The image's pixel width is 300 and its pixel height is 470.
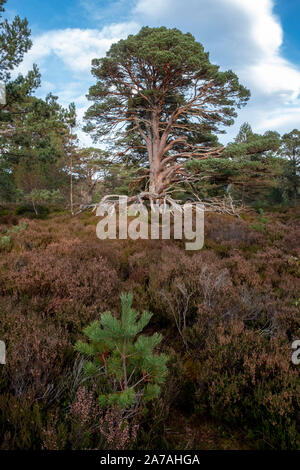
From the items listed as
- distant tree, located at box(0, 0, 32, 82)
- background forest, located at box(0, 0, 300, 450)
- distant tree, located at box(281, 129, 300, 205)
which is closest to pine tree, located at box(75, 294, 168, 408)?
background forest, located at box(0, 0, 300, 450)

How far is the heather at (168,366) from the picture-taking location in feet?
5.52

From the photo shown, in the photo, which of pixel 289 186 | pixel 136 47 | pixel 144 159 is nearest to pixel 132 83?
pixel 136 47

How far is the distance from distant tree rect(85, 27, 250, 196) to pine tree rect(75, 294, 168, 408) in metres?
13.5

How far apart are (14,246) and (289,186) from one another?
32263 millimetres

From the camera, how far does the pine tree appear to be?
1.55m

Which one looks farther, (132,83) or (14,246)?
(132,83)

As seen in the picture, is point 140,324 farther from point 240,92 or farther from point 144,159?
point 144,159

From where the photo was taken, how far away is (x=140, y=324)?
5.25 ft

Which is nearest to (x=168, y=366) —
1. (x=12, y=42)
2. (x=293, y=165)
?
(x=12, y=42)

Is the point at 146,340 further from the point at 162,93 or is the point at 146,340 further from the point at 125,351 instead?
the point at 162,93

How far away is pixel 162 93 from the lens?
48.4 ft

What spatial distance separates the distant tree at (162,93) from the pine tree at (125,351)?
1355 centimetres

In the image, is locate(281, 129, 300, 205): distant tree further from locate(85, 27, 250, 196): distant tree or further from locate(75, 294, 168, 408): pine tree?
locate(75, 294, 168, 408): pine tree
